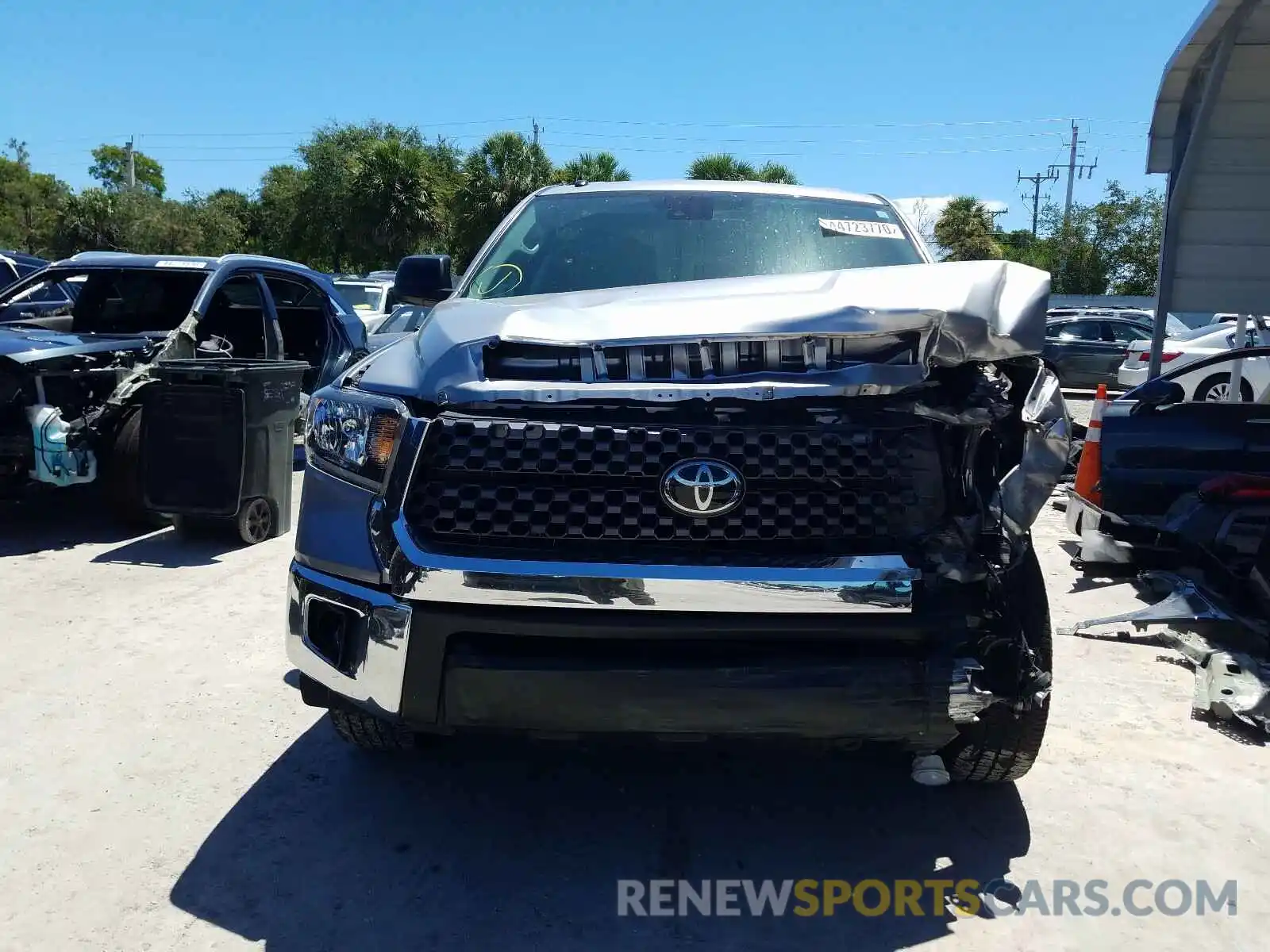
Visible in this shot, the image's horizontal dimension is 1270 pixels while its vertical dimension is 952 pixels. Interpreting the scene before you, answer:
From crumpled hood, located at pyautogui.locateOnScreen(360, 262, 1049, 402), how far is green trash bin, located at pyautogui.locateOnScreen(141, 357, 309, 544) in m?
3.53

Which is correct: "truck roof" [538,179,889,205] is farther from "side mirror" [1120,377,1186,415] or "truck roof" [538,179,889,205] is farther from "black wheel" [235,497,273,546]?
"black wheel" [235,497,273,546]

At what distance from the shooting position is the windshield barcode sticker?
400 cm

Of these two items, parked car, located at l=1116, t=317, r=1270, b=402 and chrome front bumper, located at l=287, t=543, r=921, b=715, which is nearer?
chrome front bumper, located at l=287, t=543, r=921, b=715

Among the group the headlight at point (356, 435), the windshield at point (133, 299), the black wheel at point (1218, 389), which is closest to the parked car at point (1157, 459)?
the headlight at point (356, 435)

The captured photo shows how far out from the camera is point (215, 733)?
11.8 ft

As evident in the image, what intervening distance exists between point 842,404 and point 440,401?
1031 millimetres

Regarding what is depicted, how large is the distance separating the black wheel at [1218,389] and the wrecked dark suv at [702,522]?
9.00m

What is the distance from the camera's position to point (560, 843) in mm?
2875

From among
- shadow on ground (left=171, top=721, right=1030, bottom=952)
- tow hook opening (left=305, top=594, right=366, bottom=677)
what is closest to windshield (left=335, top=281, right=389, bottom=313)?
shadow on ground (left=171, top=721, right=1030, bottom=952)

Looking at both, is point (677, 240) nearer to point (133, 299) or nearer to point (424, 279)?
point (424, 279)

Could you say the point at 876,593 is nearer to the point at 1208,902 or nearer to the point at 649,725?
the point at 649,725

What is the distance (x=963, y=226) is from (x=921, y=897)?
42988mm

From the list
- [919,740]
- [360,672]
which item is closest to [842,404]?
[919,740]

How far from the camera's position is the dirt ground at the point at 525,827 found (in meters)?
2.49
